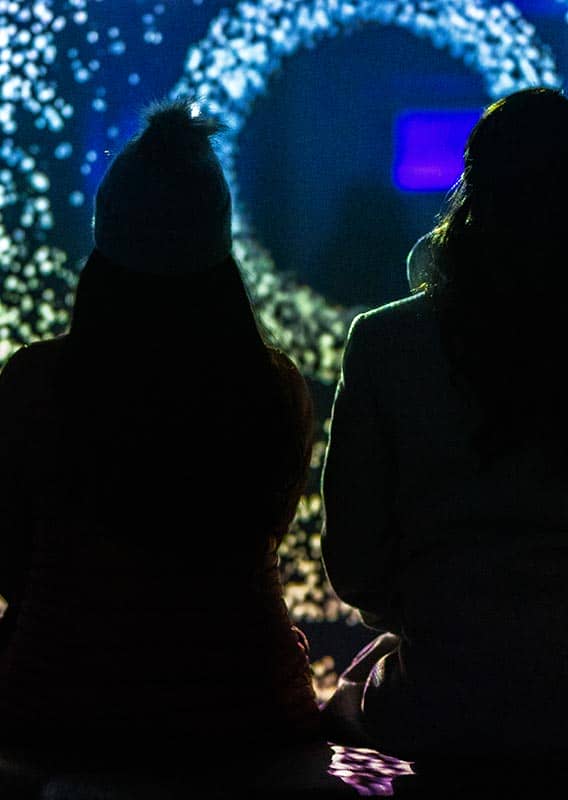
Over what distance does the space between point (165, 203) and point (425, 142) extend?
1458mm

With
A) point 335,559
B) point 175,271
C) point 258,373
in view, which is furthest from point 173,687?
point 175,271

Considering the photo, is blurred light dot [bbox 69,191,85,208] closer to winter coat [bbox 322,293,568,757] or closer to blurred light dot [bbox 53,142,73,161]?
blurred light dot [bbox 53,142,73,161]

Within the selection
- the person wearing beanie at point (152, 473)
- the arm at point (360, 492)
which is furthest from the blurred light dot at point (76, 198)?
the arm at point (360, 492)

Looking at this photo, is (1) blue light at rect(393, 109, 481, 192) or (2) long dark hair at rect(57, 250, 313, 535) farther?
(1) blue light at rect(393, 109, 481, 192)

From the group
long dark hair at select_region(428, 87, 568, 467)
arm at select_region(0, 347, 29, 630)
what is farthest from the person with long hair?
arm at select_region(0, 347, 29, 630)

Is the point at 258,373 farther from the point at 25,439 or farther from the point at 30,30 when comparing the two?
the point at 30,30

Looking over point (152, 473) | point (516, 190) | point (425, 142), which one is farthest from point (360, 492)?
point (425, 142)

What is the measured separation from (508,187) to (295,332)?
143 cm

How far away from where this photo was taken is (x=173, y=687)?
51.1 inches

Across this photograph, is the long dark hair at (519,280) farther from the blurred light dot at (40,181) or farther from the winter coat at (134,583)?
the blurred light dot at (40,181)

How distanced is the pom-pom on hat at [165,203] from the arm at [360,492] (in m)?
0.21

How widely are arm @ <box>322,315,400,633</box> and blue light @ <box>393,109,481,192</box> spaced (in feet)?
4.47

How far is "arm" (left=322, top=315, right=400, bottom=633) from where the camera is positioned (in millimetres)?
1309

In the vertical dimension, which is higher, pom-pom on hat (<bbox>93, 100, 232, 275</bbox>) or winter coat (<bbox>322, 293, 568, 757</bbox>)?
pom-pom on hat (<bbox>93, 100, 232, 275</bbox>)
